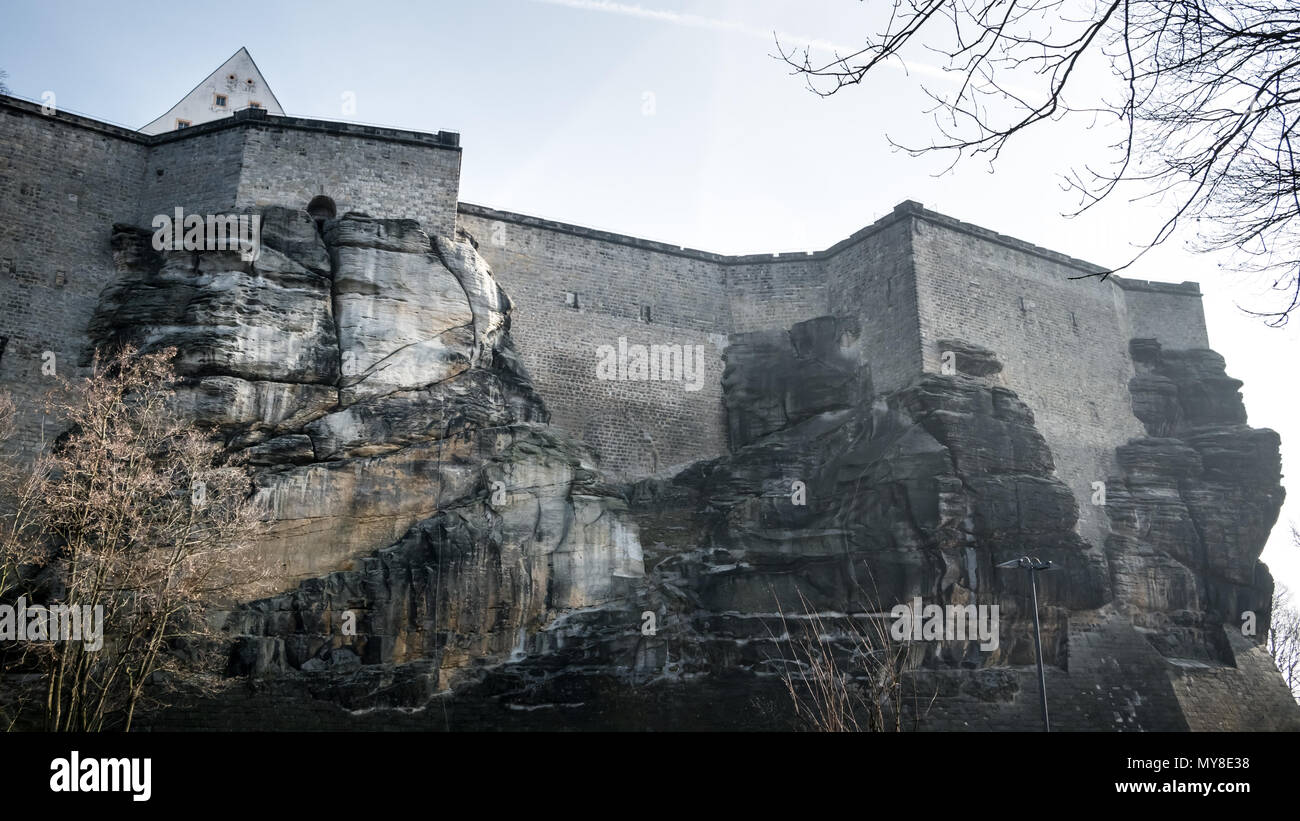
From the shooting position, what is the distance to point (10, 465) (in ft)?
69.2

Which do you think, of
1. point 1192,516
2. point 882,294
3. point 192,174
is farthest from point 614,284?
point 1192,516

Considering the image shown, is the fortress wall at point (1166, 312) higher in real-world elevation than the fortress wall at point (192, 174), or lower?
lower

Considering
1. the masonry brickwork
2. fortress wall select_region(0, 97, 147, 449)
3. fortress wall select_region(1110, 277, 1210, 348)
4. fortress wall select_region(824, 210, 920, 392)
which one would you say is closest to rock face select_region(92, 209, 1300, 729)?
fortress wall select_region(824, 210, 920, 392)

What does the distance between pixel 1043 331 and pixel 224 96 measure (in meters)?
32.4

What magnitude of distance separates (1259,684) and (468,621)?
24.2m

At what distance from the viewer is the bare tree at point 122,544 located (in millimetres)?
15812

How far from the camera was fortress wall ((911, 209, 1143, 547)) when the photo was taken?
30.2 m

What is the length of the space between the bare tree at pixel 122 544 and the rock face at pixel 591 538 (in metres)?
1.21

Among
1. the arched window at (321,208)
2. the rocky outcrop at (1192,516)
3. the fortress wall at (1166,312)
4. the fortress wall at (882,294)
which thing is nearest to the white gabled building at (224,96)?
the arched window at (321,208)

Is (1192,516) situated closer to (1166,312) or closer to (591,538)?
(1166,312)

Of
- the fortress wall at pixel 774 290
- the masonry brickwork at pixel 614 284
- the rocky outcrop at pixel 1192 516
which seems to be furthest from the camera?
the fortress wall at pixel 774 290

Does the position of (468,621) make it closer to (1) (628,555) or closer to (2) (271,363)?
(1) (628,555)

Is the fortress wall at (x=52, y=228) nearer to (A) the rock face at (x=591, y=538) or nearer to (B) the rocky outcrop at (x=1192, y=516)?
(A) the rock face at (x=591, y=538)

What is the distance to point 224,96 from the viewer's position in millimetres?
38969
